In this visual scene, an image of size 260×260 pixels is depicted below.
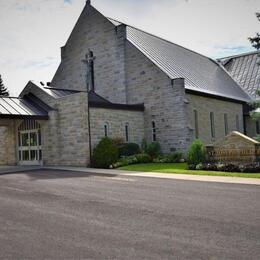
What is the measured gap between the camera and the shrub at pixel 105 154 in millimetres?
22359

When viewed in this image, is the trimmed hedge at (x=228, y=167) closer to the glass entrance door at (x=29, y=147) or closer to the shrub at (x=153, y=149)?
the shrub at (x=153, y=149)

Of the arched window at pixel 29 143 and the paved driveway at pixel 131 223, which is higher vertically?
the arched window at pixel 29 143

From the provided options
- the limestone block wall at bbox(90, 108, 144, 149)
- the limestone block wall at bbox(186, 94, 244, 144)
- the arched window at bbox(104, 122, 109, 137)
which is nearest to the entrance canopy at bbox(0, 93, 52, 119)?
the limestone block wall at bbox(90, 108, 144, 149)

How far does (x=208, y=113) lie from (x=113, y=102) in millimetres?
8294

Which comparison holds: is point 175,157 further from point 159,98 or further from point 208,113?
point 208,113

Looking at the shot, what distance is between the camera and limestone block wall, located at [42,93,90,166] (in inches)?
917

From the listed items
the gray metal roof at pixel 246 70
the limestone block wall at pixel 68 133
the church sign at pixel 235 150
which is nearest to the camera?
the church sign at pixel 235 150

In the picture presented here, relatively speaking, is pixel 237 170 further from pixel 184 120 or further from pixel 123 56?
pixel 123 56

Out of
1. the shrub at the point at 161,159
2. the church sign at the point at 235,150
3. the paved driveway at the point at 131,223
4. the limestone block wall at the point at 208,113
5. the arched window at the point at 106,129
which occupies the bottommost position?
the paved driveway at the point at 131,223

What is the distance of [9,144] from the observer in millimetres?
28469

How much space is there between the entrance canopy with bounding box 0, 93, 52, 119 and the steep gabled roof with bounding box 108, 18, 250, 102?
9.30 meters

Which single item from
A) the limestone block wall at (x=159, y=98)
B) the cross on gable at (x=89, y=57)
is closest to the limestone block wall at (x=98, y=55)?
the cross on gable at (x=89, y=57)

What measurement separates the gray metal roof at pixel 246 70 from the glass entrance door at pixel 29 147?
77.9 feet

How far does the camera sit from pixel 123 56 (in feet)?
97.9
